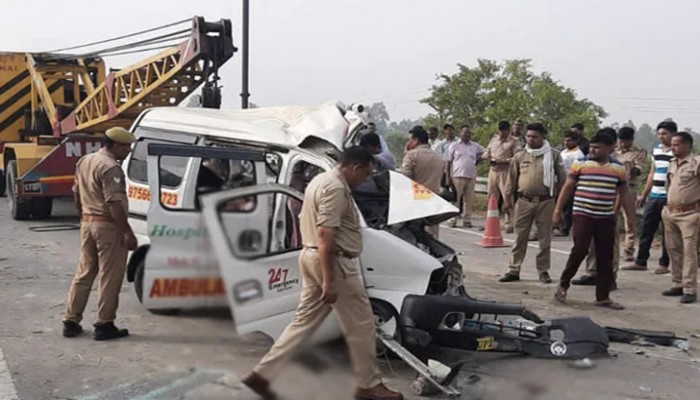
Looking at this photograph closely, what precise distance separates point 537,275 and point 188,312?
459cm

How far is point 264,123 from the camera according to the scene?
6523 millimetres

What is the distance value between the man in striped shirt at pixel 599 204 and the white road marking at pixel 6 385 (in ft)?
16.0

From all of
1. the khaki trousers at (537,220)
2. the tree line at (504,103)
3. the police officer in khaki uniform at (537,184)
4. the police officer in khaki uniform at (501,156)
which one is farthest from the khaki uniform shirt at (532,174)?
the tree line at (504,103)

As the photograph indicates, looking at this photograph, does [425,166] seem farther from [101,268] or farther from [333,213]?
[333,213]

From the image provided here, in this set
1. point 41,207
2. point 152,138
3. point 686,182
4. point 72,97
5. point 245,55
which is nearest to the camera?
point 152,138

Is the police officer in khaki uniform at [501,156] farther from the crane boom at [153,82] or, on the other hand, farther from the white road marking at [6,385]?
the white road marking at [6,385]

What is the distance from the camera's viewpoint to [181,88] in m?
12.3

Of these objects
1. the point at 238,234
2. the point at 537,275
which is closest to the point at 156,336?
the point at 238,234

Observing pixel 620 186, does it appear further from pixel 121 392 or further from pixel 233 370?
pixel 121 392

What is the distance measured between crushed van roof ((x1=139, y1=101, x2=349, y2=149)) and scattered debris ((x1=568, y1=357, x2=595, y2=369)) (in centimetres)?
236

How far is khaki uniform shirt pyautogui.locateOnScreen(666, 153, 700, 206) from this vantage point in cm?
747

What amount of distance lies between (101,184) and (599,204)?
4411 millimetres

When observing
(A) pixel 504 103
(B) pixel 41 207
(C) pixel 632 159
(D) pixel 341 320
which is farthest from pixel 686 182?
(A) pixel 504 103

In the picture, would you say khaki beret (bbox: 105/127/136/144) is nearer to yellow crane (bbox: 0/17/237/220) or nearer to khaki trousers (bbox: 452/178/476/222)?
yellow crane (bbox: 0/17/237/220)
